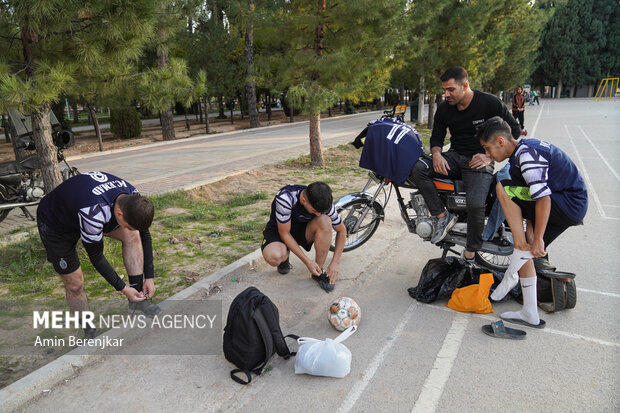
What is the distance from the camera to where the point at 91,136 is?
77.3ft

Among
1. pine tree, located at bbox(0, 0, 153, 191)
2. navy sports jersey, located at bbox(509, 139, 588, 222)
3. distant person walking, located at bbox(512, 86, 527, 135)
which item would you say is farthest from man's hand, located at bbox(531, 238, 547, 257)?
distant person walking, located at bbox(512, 86, 527, 135)

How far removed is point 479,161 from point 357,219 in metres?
1.59

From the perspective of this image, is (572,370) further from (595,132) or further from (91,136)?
(91,136)

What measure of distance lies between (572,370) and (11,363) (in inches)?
158

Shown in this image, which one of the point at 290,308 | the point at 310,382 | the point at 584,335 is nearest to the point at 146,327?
the point at 290,308

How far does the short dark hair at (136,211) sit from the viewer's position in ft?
9.67

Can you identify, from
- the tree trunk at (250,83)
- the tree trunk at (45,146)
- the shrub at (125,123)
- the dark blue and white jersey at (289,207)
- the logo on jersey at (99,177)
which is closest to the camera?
the logo on jersey at (99,177)

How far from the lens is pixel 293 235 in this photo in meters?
4.45

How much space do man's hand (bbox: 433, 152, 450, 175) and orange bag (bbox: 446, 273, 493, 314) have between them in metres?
1.11

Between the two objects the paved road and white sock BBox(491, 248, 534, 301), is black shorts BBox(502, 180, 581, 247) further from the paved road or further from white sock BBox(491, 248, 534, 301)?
the paved road

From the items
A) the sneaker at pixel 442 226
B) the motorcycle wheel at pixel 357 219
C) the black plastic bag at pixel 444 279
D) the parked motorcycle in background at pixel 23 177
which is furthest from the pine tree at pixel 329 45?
the black plastic bag at pixel 444 279

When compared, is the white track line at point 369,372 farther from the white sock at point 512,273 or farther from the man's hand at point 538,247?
the man's hand at point 538,247

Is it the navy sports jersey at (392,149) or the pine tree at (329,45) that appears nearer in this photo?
the navy sports jersey at (392,149)

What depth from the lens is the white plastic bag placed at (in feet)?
9.70
